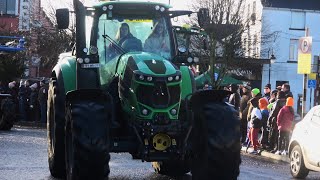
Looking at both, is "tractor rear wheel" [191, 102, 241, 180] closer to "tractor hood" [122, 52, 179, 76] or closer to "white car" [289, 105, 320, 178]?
"tractor hood" [122, 52, 179, 76]

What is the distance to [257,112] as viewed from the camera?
1593 centimetres

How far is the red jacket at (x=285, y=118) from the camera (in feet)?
48.8

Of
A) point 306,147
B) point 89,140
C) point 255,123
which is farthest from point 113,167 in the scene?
point 255,123

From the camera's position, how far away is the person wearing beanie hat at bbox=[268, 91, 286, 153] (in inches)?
611

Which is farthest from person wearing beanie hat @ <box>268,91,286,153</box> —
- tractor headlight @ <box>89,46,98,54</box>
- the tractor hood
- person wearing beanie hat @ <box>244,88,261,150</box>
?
tractor headlight @ <box>89,46,98,54</box>

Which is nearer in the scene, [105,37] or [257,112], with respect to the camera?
[105,37]

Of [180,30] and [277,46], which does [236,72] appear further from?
[180,30]

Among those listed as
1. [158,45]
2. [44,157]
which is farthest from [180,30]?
[44,157]

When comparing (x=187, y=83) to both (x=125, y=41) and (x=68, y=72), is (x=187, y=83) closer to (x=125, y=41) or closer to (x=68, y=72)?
(x=125, y=41)

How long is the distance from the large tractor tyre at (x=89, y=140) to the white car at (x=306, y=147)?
5.01m

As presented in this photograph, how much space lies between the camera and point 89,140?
23.9 ft

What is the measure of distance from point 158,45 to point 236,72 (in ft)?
125

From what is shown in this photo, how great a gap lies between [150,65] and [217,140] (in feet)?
4.17

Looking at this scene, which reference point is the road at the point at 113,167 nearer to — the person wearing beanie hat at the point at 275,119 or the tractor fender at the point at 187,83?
the person wearing beanie hat at the point at 275,119
